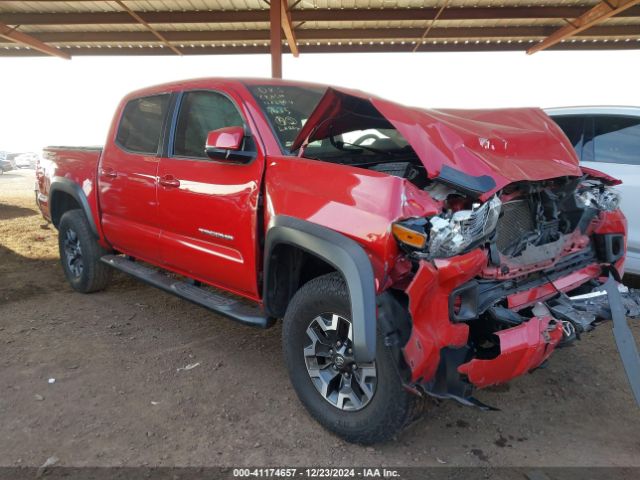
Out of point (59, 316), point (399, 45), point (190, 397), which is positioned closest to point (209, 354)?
point (190, 397)

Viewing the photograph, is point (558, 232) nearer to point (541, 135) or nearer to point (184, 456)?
point (541, 135)

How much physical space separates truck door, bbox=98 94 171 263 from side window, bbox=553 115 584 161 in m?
3.71

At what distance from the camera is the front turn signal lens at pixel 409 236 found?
206 centimetres

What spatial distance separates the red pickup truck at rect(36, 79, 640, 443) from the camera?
6.95ft

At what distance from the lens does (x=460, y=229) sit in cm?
212

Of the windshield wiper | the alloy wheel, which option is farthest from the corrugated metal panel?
the alloy wheel

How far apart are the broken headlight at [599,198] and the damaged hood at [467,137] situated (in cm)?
28

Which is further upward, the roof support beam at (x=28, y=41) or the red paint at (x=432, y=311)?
the roof support beam at (x=28, y=41)

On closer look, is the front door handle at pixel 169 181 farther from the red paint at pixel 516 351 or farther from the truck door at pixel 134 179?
the red paint at pixel 516 351

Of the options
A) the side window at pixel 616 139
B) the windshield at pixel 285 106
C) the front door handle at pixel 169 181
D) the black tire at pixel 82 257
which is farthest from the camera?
the black tire at pixel 82 257

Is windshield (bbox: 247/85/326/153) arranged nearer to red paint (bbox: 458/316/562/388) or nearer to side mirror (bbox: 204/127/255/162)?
side mirror (bbox: 204/127/255/162)

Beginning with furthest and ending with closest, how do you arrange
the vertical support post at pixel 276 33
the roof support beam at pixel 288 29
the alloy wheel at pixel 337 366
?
the roof support beam at pixel 288 29 → the vertical support post at pixel 276 33 → the alloy wheel at pixel 337 366

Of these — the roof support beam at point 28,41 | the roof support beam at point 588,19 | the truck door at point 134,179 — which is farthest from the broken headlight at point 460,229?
the roof support beam at point 28,41

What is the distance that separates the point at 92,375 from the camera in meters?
3.26
